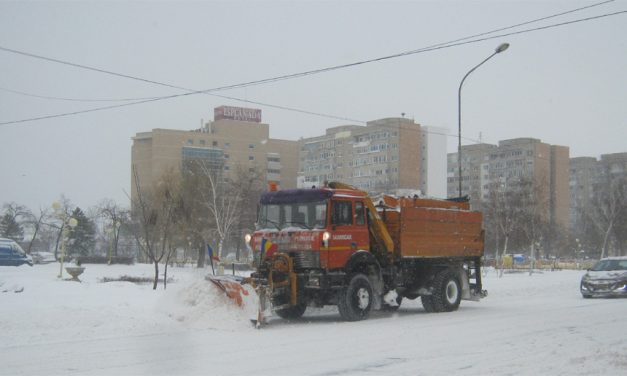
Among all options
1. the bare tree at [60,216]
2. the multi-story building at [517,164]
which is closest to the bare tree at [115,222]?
the bare tree at [60,216]

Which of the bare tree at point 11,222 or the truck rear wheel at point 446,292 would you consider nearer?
the truck rear wheel at point 446,292

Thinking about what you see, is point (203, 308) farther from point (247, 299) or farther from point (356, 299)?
point (356, 299)

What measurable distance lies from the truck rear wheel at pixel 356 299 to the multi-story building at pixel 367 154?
82721mm

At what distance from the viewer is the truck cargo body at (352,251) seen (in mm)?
15852

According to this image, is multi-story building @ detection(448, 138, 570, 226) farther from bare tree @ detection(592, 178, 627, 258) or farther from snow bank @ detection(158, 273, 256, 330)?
snow bank @ detection(158, 273, 256, 330)

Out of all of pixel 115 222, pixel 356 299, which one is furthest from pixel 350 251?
pixel 115 222

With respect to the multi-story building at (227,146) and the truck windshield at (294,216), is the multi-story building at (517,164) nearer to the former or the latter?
the multi-story building at (227,146)

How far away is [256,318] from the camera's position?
48.9 ft

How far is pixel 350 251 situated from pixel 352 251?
7 centimetres

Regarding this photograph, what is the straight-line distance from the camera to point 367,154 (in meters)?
115

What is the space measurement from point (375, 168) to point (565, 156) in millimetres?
41103

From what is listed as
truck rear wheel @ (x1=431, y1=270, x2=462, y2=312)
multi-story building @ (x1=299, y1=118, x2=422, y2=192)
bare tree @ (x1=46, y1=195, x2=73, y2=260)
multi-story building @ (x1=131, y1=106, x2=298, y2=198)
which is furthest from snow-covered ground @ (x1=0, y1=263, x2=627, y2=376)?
multi-story building @ (x1=131, y1=106, x2=298, y2=198)

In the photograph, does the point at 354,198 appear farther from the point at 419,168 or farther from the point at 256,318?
the point at 419,168

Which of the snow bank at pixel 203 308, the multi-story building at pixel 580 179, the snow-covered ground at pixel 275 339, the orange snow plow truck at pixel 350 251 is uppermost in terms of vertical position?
the multi-story building at pixel 580 179
